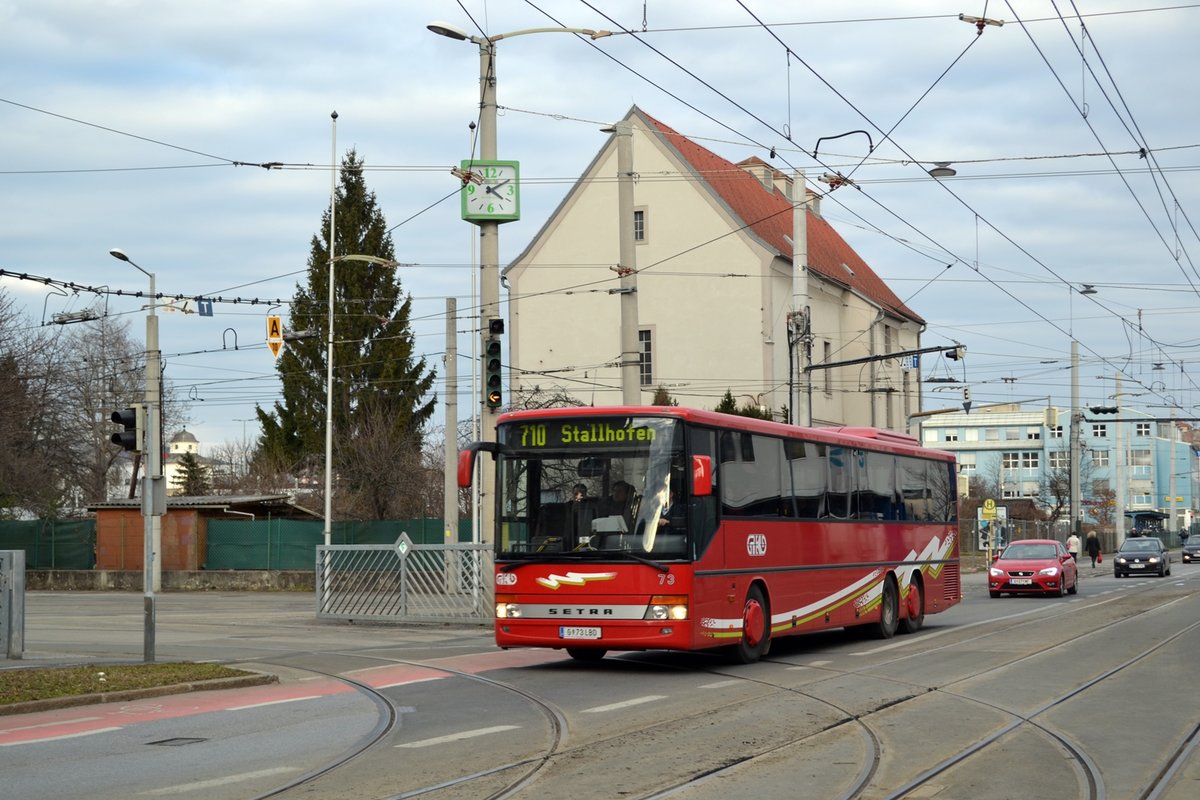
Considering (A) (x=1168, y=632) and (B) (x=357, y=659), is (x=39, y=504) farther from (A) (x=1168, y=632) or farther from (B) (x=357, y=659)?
(A) (x=1168, y=632)

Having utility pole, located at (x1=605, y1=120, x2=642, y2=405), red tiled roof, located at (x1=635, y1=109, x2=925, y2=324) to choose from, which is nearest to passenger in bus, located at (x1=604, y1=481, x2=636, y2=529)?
utility pole, located at (x1=605, y1=120, x2=642, y2=405)

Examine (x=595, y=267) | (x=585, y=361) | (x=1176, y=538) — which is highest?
(x=595, y=267)

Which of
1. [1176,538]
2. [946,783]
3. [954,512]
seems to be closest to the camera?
[946,783]

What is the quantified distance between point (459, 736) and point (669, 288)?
154 ft

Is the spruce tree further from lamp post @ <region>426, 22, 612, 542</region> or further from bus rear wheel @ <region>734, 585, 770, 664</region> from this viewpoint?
bus rear wheel @ <region>734, 585, 770, 664</region>

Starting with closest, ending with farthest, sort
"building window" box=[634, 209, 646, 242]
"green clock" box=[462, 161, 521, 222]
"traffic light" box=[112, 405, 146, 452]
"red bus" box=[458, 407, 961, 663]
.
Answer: "red bus" box=[458, 407, 961, 663]
"traffic light" box=[112, 405, 146, 452]
"green clock" box=[462, 161, 521, 222]
"building window" box=[634, 209, 646, 242]

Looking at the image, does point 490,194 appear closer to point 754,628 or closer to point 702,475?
point 754,628

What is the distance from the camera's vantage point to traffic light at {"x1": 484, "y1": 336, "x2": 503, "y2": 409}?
24688 millimetres

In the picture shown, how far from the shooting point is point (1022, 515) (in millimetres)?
107812

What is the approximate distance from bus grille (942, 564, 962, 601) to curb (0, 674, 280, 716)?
13869 millimetres

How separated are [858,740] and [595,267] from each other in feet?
159

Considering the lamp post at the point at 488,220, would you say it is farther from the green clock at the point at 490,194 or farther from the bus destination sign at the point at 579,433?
the bus destination sign at the point at 579,433

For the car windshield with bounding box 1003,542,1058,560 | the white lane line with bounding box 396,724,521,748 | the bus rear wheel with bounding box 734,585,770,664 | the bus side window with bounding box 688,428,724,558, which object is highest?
the bus side window with bounding box 688,428,724,558

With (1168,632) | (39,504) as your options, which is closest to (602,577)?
(1168,632)
